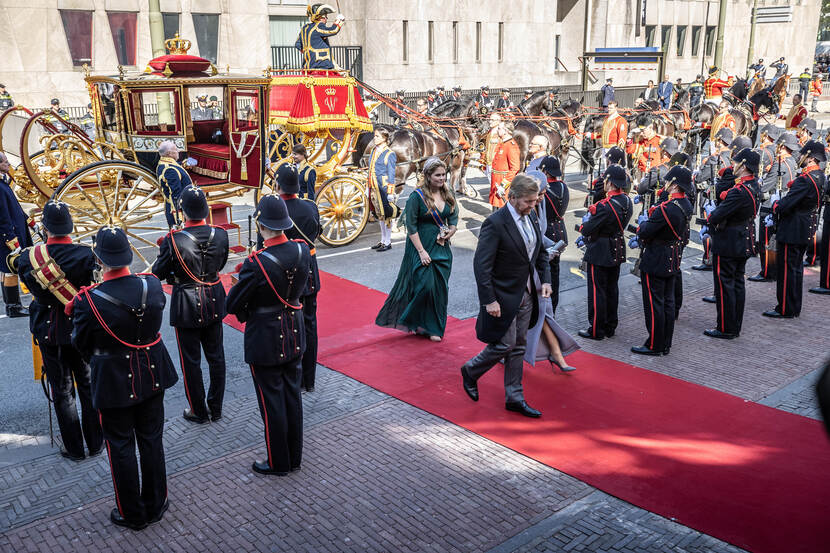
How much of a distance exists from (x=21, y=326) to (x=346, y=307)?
3676mm

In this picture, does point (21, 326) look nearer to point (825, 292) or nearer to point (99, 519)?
point (99, 519)

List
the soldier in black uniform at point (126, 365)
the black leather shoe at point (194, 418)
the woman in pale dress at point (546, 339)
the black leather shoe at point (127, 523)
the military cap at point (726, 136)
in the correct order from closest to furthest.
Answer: the soldier in black uniform at point (126, 365), the black leather shoe at point (127, 523), the black leather shoe at point (194, 418), the woman in pale dress at point (546, 339), the military cap at point (726, 136)

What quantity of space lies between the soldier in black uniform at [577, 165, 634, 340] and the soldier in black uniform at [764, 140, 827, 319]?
2.17m

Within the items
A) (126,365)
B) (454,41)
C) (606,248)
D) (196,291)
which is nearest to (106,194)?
(196,291)

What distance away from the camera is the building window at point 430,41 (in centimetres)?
3417

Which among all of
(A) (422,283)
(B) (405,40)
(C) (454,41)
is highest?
(C) (454,41)

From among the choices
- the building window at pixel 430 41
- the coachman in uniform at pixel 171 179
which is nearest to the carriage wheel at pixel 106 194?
the coachman in uniform at pixel 171 179

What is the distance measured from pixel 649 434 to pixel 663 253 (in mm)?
2139

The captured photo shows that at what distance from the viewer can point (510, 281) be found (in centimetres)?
573

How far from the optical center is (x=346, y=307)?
8.94m

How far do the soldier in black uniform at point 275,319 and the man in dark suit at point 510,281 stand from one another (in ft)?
4.88

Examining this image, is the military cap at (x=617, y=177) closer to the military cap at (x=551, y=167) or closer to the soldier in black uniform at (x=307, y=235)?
the military cap at (x=551, y=167)

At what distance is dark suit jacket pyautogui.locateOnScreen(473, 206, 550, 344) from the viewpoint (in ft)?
18.5

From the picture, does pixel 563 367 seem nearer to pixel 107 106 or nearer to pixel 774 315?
pixel 774 315
